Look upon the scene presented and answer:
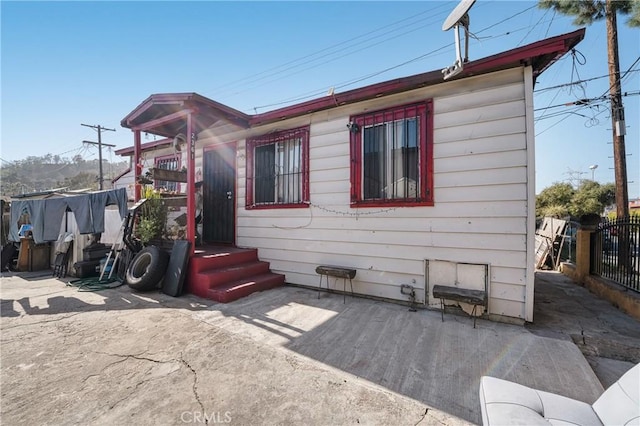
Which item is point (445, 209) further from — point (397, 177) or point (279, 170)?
point (279, 170)

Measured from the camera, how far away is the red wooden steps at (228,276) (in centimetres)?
405

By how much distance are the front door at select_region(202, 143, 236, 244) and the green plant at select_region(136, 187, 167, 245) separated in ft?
3.68

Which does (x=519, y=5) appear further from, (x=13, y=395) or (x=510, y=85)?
(x=13, y=395)

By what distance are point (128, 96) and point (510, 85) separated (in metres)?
12.2

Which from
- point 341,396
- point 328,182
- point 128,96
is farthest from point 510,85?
point 128,96

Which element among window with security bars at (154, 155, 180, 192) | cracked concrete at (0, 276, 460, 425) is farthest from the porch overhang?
cracked concrete at (0, 276, 460, 425)

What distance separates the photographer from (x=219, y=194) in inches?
237

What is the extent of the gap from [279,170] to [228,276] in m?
2.17

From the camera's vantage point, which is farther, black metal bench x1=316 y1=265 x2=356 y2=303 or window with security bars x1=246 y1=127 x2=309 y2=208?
window with security bars x1=246 y1=127 x2=309 y2=208

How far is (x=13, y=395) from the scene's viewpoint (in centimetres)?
187

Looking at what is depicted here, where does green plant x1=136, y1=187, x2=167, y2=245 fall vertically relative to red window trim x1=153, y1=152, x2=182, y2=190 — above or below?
below

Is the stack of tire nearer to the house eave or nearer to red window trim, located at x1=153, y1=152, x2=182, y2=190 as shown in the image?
red window trim, located at x1=153, y1=152, x2=182, y2=190

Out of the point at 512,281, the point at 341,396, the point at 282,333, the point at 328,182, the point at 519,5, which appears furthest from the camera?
the point at 519,5

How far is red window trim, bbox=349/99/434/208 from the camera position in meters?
3.65
